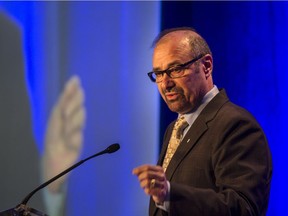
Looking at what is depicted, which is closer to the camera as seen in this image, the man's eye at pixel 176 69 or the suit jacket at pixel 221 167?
the suit jacket at pixel 221 167

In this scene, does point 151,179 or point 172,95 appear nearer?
point 151,179

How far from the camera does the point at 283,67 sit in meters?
2.12

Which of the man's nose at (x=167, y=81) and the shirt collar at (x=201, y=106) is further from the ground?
the man's nose at (x=167, y=81)

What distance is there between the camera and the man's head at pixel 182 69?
135 centimetres

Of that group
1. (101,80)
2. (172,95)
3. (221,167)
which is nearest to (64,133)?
(101,80)

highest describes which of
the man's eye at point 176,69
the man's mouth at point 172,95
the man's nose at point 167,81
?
the man's eye at point 176,69

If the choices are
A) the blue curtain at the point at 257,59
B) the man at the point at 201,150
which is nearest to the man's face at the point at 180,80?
the man at the point at 201,150

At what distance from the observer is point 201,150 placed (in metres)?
1.22

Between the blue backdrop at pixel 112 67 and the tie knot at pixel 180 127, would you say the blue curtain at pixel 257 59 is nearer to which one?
the blue backdrop at pixel 112 67

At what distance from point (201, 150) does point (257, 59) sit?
1.13m

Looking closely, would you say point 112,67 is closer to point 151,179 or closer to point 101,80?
point 101,80

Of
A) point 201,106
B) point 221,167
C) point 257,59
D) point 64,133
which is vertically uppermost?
point 257,59

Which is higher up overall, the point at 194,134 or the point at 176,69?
the point at 176,69

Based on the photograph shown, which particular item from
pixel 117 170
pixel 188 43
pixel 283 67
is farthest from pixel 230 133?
pixel 117 170
